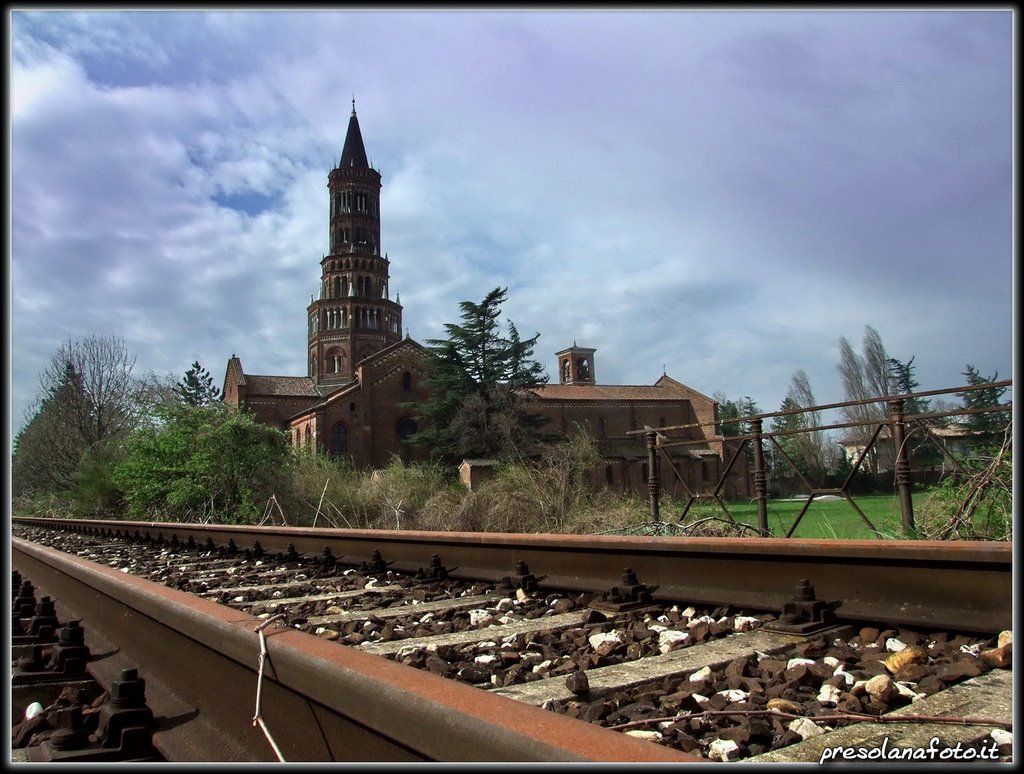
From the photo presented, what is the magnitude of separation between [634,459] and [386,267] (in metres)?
34.5

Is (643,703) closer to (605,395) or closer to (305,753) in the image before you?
(305,753)

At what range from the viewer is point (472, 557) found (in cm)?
560

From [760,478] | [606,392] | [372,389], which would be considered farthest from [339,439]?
[760,478]

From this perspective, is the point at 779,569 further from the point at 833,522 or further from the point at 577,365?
the point at 577,365

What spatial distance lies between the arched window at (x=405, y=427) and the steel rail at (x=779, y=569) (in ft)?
158

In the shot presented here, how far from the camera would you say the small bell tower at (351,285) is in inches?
2800

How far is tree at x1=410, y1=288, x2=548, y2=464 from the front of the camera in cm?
4400

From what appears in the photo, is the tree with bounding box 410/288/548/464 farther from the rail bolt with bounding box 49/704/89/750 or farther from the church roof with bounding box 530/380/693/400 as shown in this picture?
the rail bolt with bounding box 49/704/89/750

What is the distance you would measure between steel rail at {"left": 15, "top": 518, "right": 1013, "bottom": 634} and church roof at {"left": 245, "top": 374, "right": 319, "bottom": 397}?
5963cm

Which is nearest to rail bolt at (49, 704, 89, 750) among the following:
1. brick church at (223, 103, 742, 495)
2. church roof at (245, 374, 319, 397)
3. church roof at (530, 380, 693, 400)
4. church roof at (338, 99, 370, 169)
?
brick church at (223, 103, 742, 495)

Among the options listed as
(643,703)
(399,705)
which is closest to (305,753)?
(399,705)

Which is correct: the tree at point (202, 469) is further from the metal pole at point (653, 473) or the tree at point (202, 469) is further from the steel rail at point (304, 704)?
the steel rail at point (304, 704)

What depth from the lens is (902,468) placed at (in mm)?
6137

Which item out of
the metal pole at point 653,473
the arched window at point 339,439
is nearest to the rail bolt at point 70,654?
the metal pole at point 653,473
